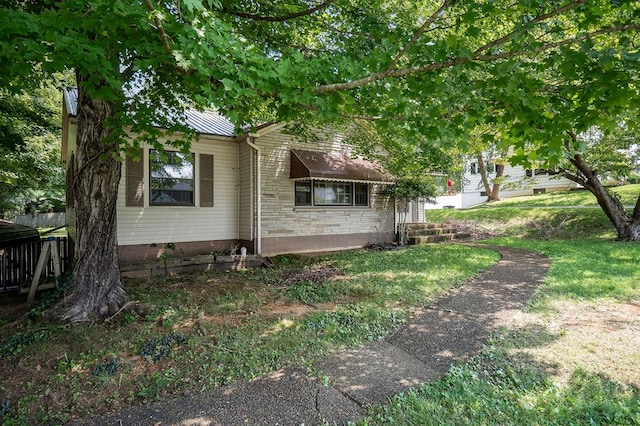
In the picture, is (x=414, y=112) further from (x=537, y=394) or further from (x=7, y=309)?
(x=7, y=309)

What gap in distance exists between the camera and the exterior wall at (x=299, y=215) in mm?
10383

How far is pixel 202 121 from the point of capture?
10.9 metres

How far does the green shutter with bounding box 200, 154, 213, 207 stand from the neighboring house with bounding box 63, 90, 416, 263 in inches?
1.1

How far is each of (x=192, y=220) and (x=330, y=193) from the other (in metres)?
4.65

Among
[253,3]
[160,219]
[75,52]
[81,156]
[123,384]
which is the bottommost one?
[123,384]

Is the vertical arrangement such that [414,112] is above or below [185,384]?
above

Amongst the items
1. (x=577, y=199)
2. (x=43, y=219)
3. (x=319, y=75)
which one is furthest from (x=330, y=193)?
(x=43, y=219)

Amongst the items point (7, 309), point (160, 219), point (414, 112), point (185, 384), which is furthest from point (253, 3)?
point (7, 309)

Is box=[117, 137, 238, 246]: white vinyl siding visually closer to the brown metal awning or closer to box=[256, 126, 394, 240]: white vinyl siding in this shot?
box=[256, 126, 394, 240]: white vinyl siding

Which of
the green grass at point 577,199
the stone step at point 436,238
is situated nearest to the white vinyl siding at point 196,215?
the stone step at point 436,238

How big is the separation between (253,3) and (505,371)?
24.4 feet

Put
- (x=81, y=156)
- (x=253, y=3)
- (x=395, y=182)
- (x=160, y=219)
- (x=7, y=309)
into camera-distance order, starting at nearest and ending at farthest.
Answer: (x=81, y=156), (x=7, y=309), (x=253, y=3), (x=160, y=219), (x=395, y=182)

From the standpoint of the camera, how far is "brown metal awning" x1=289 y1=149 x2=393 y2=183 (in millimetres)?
10219

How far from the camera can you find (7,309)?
595 centimetres
